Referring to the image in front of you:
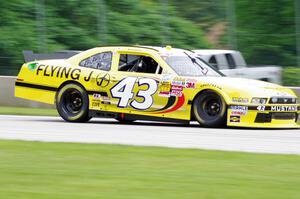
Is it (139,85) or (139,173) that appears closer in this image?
(139,173)

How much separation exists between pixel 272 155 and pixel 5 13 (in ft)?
57.4

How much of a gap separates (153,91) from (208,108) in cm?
107

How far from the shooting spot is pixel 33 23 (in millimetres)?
24547

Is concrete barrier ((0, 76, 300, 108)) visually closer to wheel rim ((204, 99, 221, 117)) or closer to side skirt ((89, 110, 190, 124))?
side skirt ((89, 110, 190, 124))

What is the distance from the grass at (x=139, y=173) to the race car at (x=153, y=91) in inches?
146

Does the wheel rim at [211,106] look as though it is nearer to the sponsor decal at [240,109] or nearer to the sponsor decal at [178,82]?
the sponsor decal at [240,109]

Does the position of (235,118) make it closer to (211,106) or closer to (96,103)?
(211,106)

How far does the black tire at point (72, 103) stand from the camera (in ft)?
52.3

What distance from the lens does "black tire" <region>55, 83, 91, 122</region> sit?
15953 millimetres

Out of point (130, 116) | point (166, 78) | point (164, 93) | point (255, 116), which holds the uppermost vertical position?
point (166, 78)

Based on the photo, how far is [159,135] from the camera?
523 inches

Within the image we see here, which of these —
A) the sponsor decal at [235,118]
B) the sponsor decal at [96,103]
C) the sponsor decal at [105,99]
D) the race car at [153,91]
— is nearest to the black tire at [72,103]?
the race car at [153,91]

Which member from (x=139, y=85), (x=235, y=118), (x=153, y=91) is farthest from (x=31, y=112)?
(x=235, y=118)

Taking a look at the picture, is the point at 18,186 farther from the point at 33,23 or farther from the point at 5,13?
the point at 5,13
